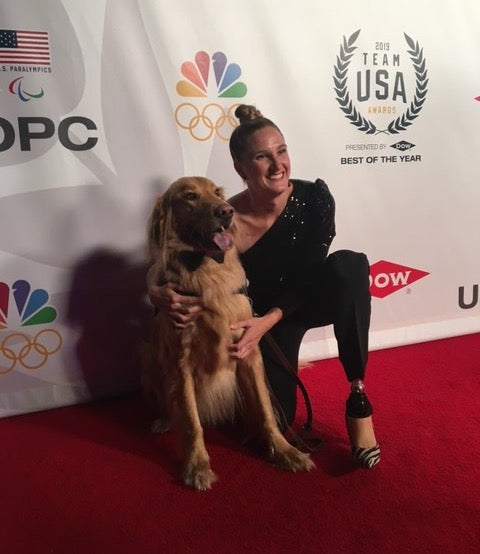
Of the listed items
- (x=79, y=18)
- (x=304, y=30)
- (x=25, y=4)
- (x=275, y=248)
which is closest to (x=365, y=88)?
(x=304, y=30)

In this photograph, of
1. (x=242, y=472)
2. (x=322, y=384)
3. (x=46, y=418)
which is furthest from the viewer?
(x=322, y=384)

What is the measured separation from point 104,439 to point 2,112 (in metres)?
1.37

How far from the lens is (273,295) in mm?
1991

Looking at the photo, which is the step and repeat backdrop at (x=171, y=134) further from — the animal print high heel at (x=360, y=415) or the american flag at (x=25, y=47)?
the animal print high heel at (x=360, y=415)

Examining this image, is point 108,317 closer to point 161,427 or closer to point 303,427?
point 161,427

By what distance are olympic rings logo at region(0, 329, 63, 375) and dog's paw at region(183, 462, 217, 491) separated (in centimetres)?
96

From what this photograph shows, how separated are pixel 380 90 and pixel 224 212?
1.45 metres

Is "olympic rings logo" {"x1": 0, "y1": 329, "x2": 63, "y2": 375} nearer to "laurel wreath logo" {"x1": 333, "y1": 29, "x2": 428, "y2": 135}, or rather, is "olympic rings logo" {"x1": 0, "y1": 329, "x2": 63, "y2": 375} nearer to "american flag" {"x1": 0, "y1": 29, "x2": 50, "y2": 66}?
"american flag" {"x1": 0, "y1": 29, "x2": 50, "y2": 66}

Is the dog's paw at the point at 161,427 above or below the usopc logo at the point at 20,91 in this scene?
below

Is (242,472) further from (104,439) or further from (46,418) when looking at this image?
(46,418)

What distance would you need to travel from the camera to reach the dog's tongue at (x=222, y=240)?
5.24 ft

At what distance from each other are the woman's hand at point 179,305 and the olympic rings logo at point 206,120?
0.93 m

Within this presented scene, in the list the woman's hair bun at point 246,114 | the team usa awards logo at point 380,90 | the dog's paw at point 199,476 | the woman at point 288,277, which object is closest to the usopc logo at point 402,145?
the team usa awards logo at point 380,90

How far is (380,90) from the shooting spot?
2.57 metres
